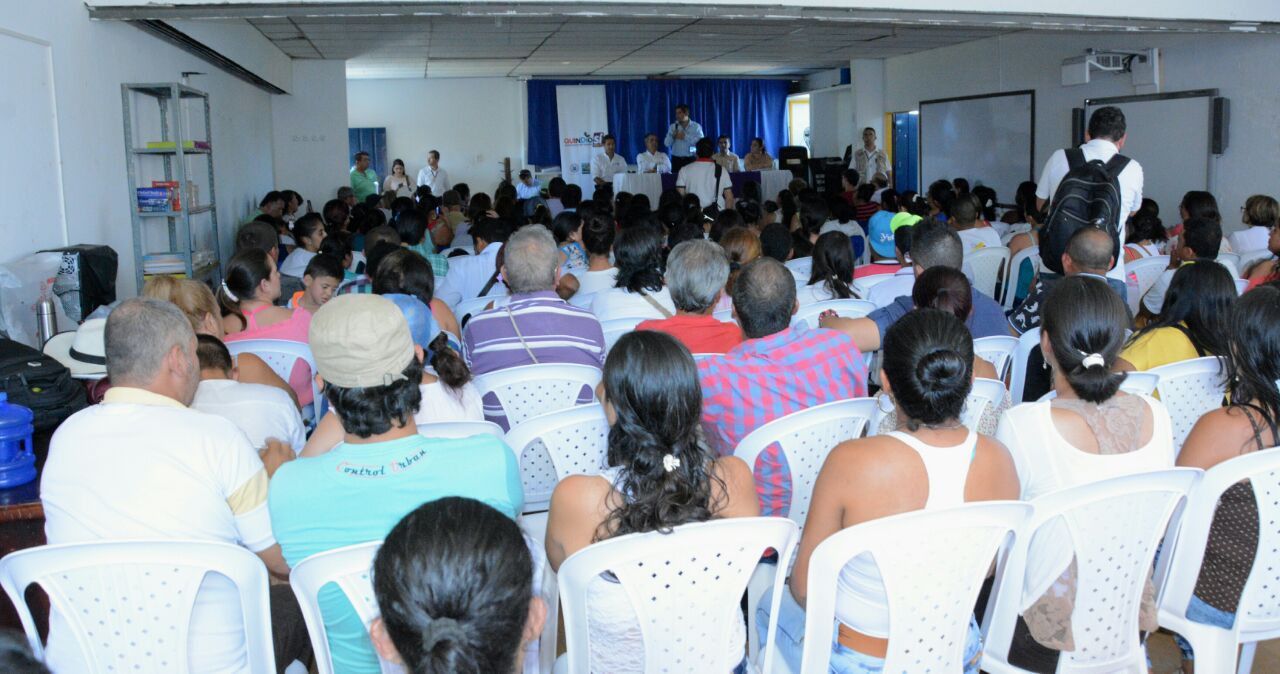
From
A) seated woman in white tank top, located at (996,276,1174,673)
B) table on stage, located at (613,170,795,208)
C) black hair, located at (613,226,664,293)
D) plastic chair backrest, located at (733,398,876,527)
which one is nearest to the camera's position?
seated woman in white tank top, located at (996,276,1174,673)

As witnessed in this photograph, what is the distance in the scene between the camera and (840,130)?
15867 millimetres

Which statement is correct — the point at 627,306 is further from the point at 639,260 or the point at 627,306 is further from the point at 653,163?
the point at 653,163

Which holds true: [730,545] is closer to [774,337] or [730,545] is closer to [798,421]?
[798,421]

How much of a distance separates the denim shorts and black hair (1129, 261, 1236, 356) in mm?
1580

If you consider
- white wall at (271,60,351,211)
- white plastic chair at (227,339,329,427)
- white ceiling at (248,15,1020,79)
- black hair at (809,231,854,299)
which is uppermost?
white ceiling at (248,15,1020,79)

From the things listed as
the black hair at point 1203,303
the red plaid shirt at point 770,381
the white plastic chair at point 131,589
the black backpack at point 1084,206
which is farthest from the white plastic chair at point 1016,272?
the white plastic chair at point 131,589

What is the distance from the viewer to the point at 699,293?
3.41 m

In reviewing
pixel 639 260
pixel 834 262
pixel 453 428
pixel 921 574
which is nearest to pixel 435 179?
pixel 834 262

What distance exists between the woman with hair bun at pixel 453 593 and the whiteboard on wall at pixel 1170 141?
8.87 metres

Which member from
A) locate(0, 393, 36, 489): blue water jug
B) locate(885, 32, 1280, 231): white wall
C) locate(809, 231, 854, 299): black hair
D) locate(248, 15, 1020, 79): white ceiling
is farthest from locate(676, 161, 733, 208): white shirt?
locate(0, 393, 36, 489): blue water jug

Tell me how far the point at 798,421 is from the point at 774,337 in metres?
0.40

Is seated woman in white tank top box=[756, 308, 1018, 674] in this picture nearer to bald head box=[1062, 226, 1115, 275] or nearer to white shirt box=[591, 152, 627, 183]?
bald head box=[1062, 226, 1115, 275]

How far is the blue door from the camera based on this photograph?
44.5 ft

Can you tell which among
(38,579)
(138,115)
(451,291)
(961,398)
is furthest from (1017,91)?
(38,579)
